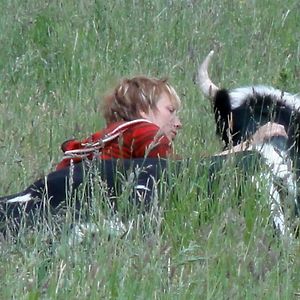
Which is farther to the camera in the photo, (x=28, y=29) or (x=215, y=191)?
(x=28, y=29)

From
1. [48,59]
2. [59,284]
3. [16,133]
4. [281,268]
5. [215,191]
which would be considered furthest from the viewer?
[48,59]

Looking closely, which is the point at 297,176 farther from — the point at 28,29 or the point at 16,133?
the point at 28,29

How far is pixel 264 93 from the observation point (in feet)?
20.3

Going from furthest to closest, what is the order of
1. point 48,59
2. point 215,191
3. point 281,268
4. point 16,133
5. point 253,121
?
point 48,59 < point 16,133 < point 253,121 < point 215,191 < point 281,268

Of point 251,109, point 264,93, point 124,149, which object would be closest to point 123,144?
point 124,149

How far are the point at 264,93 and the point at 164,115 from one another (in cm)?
53

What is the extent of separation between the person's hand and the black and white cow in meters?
0.03

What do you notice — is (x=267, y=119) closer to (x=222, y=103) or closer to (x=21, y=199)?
(x=222, y=103)

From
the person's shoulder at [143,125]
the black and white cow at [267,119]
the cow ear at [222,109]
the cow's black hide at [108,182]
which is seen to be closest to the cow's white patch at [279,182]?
the black and white cow at [267,119]

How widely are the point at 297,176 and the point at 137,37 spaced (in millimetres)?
4310

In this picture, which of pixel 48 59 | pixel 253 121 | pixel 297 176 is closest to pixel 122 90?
pixel 253 121

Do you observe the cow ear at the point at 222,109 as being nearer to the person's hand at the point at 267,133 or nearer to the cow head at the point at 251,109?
the cow head at the point at 251,109

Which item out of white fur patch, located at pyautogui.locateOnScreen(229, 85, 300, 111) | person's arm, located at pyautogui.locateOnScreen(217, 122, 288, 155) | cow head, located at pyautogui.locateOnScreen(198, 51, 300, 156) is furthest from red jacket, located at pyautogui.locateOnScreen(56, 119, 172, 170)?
white fur patch, located at pyautogui.locateOnScreen(229, 85, 300, 111)

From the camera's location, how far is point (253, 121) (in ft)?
19.9
